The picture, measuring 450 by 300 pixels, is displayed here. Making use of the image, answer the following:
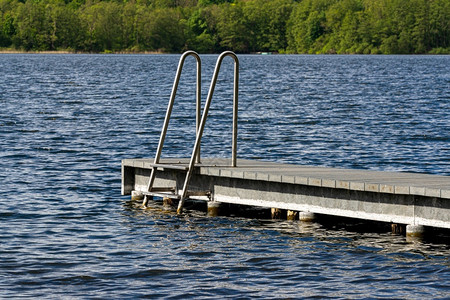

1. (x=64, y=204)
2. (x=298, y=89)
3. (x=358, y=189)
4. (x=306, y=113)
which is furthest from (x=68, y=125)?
(x=298, y=89)

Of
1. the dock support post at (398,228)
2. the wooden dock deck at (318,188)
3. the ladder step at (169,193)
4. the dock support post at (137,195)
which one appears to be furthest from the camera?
the dock support post at (137,195)

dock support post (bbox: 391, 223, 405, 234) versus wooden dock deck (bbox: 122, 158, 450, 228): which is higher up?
wooden dock deck (bbox: 122, 158, 450, 228)

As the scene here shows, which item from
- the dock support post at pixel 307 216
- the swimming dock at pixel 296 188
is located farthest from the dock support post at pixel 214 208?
the dock support post at pixel 307 216

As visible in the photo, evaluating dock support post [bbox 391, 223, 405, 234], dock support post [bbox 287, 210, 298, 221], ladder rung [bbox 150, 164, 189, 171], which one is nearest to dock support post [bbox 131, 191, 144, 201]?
ladder rung [bbox 150, 164, 189, 171]

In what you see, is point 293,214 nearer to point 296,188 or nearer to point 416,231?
point 296,188

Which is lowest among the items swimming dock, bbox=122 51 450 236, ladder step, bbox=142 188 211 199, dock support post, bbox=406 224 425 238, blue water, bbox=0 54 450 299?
blue water, bbox=0 54 450 299

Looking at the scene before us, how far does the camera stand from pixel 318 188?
14.5m

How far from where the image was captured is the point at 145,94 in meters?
57.5

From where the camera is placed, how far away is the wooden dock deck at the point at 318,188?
13336 millimetres

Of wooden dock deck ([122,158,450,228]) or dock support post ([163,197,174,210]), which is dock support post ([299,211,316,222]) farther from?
dock support post ([163,197,174,210])

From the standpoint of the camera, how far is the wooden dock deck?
13.3 metres

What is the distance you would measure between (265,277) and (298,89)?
2058 inches

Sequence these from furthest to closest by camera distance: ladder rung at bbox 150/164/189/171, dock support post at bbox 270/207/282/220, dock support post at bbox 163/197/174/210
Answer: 1. dock support post at bbox 163/197/174/210
2. ladder rung at bbox 150/164/189/171
3. dock support post at bbox 270/207/282/220

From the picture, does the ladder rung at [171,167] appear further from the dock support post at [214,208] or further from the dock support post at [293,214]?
the dock support post at [293,214]
